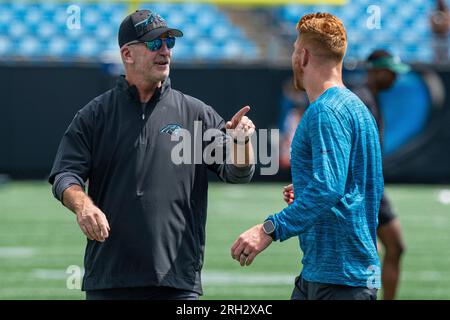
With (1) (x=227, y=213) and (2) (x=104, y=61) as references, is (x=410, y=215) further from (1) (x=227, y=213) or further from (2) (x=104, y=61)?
(2) (x=104, y=61)

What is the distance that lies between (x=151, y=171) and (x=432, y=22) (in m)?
17.5

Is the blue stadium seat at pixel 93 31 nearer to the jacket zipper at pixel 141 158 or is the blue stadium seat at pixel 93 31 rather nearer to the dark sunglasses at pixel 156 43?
the dark sunglasses at pixel 156 43

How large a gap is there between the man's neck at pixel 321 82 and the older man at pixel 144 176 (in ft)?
1.00

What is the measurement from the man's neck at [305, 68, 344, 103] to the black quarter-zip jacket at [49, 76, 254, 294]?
0.45 m

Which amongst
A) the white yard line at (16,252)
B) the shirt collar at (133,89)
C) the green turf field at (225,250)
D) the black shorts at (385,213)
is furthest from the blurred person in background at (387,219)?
the white yard line at (16,252)

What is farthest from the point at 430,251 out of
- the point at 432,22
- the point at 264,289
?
the point at 432,22

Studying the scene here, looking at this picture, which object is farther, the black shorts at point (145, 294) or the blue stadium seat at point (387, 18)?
the blue stadium seat at point (387, 18)

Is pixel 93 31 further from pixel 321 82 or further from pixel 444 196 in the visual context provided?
pixel 321 82

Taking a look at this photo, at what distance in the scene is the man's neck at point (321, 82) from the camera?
4406mm

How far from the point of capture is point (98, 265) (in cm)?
461

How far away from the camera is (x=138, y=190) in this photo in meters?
4.60

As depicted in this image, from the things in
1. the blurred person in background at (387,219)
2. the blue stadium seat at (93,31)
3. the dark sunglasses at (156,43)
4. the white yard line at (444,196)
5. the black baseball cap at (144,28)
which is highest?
the blue stadium seat at (93,31)

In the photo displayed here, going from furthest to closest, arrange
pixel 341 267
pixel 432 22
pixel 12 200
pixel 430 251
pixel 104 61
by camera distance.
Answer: pixel 432 22 < pixel 104 61 < pixel 12 200 < pixel 430 251 < pixel 341 267

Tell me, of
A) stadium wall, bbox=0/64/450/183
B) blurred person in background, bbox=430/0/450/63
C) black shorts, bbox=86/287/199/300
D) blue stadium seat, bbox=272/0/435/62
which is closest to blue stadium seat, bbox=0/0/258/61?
stadium wall, bbox=0/64/450/183
